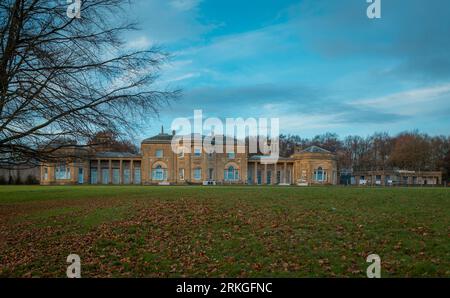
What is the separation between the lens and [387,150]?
103 metres

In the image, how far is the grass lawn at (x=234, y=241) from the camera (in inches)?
342

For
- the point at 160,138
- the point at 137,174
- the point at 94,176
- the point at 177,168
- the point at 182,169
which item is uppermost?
the point at 160,138

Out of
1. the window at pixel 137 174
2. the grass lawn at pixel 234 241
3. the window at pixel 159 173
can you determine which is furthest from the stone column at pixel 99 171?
the grass lawn at pixel 234 241

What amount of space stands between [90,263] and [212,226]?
13.9 ft

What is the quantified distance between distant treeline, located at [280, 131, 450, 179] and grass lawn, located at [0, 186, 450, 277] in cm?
6763

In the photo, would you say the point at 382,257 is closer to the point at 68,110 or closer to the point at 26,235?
the point at 68,110

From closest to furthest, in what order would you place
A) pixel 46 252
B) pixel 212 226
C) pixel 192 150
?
1. pixel 46 252
2. pixel 212 226
3. pixel 192 150

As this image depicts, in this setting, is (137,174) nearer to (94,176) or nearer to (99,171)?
(99,171)

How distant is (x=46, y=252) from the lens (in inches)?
424

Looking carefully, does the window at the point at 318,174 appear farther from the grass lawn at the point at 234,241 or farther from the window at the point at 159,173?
the grass lawn at the point at 234,241

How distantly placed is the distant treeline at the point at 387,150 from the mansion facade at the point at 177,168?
38.8 feet

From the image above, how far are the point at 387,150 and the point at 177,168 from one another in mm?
59926

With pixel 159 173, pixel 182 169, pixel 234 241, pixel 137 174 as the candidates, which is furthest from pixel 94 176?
pixel 234 241

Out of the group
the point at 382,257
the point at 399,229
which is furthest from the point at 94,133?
the point at 399,229
